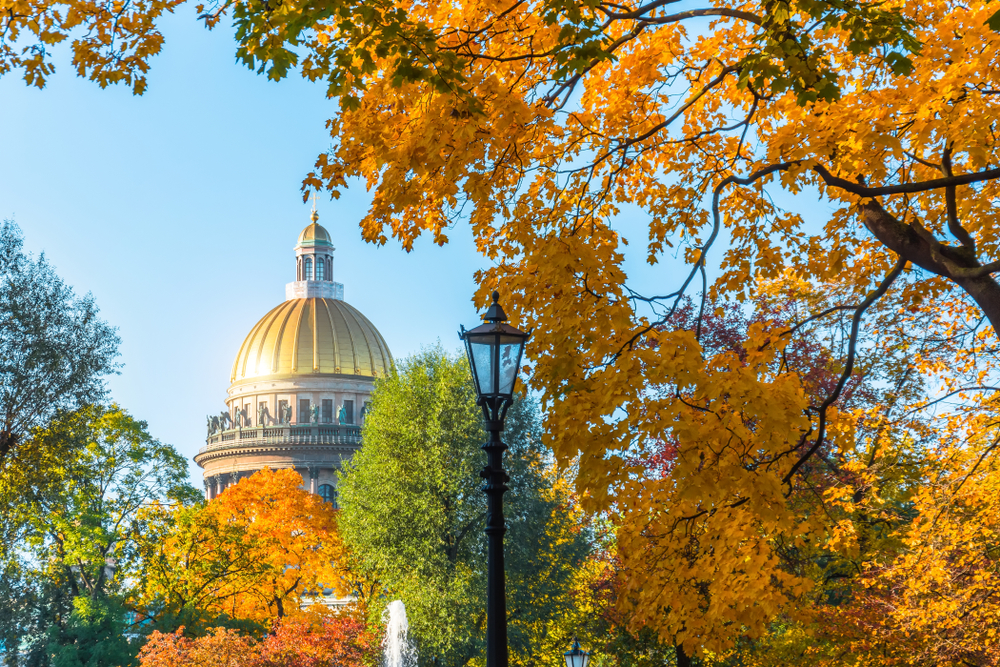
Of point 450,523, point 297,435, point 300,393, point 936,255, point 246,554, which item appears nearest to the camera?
point 936,255

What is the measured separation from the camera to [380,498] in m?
32.7

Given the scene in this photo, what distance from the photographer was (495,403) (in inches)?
377

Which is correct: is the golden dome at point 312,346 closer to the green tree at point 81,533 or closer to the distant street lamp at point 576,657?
the green tree at point 81,533

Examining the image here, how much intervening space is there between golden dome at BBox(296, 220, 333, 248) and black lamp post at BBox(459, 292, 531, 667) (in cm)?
10382

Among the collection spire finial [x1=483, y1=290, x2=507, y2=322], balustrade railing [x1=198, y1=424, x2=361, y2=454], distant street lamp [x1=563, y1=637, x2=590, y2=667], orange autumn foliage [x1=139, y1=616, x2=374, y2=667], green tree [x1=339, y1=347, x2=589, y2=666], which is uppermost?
balustrade railing [x1=198, y1=424, x2=361, y2=454]

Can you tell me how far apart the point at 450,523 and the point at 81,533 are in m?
12.6

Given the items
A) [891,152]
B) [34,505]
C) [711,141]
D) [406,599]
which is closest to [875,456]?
[711,141]

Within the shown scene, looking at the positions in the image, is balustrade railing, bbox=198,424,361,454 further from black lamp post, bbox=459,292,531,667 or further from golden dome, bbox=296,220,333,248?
black lamp post, bbox=459,292,531,667

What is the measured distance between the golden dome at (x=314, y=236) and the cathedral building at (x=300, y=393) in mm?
6160

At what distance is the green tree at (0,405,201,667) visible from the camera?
29.6 m

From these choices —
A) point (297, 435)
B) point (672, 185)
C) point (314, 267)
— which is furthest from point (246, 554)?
point (314, 267)

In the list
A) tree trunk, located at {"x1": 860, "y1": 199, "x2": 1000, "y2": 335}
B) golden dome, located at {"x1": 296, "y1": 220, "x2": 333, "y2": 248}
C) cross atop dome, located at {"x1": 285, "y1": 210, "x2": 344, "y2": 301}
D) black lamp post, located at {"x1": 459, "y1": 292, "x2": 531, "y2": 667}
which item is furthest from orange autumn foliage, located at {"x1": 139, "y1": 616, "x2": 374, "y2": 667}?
golden dome, located at {"x1": 296, "y1": 220, "x2": 333, "y2": 248}

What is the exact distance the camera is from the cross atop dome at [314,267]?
10850 cm

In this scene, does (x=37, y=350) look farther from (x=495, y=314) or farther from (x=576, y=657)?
(x=495, y=314)
